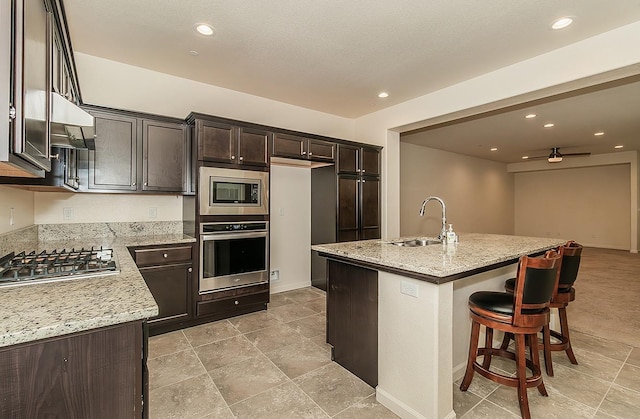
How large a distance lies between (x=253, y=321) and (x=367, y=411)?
5.99 ft

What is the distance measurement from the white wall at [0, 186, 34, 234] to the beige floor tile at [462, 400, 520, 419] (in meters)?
3.17

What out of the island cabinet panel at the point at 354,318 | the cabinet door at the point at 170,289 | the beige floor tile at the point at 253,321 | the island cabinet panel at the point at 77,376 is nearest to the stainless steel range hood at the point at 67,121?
the island cabinet panel at the point at 77,376

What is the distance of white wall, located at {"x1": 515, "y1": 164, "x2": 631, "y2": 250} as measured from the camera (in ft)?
29.6

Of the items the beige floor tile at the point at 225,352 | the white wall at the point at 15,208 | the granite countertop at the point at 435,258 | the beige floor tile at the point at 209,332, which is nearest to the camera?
the granite countertop at the point at 435,258

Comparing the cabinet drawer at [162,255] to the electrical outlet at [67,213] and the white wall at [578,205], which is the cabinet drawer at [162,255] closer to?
the electrical outlet at [67,213]

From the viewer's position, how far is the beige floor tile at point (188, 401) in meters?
1.92

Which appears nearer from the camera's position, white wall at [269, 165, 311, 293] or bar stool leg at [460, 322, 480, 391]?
bar stool leg at [460, 322, 480, 391]

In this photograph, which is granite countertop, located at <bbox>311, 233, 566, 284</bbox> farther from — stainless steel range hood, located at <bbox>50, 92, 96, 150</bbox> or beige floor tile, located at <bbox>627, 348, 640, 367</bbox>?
stainless steel range hood, located at <bbox>50, 92, 96, 150</bbox>

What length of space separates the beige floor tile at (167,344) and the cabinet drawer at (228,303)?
1.03 ft

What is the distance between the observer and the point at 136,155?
3129mm

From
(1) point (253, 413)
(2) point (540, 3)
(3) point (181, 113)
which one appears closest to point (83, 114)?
(1) point (253, 413)

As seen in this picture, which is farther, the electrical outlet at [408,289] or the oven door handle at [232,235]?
the oven door handle at [232,235]

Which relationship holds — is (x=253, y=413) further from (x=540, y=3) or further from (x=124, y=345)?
(x=540, y=3)

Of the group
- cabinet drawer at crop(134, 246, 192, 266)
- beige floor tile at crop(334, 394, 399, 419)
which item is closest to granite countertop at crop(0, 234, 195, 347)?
beige floor tile at crop(334, 394, 399, 419)
